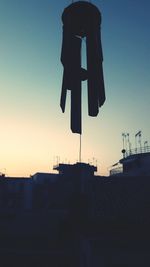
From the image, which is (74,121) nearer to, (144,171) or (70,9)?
(70,9)

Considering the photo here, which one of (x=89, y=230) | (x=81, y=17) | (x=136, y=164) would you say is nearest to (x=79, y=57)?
(x=81, y=17)

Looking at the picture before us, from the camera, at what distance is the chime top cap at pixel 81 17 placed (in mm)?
5535

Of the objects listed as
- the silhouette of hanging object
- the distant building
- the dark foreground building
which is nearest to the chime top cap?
the silhouette of hanging object

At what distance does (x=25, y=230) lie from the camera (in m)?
22.2

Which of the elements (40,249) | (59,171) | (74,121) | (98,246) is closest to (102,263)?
(98,246)

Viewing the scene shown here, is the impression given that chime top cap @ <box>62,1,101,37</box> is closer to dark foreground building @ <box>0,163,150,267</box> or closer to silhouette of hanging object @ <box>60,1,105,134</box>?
silhouette of hanging object @ <box>60,1,105,134</box>

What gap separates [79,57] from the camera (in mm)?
5438

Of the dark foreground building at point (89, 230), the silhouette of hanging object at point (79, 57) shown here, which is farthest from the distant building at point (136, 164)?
the silhouette of hanging object at point (79, 57)

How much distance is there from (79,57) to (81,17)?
0.89m

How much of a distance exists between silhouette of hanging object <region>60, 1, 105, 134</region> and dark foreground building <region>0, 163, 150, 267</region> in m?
1.26

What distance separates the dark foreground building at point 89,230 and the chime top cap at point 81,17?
9.60 feet

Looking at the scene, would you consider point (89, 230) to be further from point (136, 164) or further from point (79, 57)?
point (136, 164)

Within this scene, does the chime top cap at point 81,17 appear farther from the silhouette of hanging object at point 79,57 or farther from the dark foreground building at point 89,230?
the dark foreground building at point 89,230

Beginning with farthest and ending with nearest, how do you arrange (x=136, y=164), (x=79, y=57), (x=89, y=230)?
(x=136, y=164) → (x=79, y=57) → (x=89, y=230)
